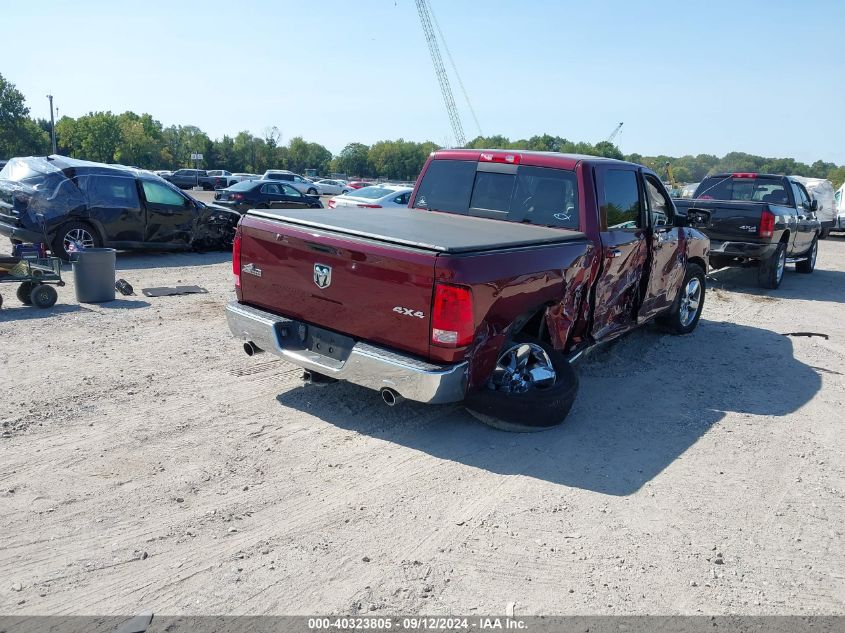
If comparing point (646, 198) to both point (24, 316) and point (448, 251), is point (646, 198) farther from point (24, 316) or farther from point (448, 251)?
point (24, 316)

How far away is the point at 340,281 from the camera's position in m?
4.64

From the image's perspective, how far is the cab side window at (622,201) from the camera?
5906 mm

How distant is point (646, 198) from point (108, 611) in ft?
18.6

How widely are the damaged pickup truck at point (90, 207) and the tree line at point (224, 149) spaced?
165ft

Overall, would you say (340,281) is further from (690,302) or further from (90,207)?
(90,207)

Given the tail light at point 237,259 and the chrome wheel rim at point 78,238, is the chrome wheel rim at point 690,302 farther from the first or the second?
the chrome wheel rim at point 78,238

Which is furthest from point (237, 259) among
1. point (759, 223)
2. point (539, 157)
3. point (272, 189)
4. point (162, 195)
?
point (272, 189)

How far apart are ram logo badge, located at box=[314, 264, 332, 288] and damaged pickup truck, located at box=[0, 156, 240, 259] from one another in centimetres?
677

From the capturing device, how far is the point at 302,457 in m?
4.46

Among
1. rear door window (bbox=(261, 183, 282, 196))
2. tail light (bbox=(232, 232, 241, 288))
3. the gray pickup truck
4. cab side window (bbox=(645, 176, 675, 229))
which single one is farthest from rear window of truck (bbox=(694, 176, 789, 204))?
rear door window (bbox=(261, 183, 282, 196))

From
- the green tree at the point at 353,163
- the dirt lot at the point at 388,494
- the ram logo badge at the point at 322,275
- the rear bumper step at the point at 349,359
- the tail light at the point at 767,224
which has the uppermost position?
the green tree at the point at 353,163

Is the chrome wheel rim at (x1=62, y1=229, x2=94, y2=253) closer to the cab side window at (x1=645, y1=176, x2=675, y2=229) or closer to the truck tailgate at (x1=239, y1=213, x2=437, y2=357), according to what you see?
the truck tailgate at (x1=239, y1=213, x2=437, y2=357)

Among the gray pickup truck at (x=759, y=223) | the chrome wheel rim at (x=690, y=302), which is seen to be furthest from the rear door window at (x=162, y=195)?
the chrome wheel rim at (x=690, y=302)

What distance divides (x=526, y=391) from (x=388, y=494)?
1443mm
